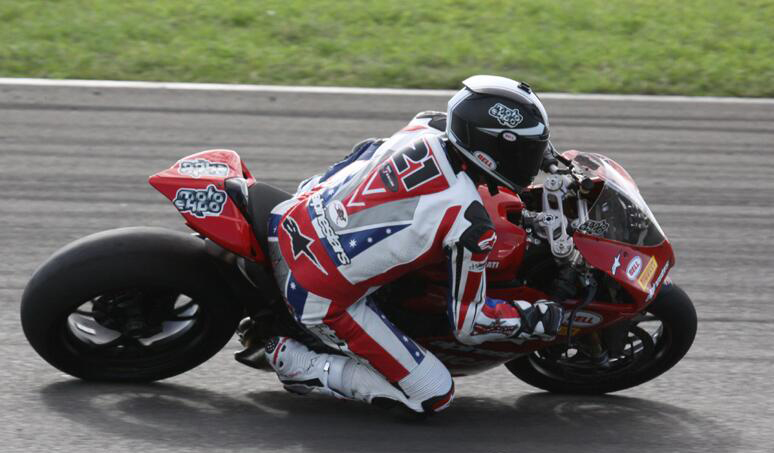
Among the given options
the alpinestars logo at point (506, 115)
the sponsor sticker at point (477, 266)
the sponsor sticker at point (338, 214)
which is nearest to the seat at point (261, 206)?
the sponsor sticker at point (338, 214)

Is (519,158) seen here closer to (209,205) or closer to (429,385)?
(429,385)

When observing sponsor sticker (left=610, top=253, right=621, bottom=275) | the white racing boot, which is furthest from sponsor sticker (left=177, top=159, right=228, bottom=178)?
sponsor sticker (left=610, top=253, right=621, bottom=275)

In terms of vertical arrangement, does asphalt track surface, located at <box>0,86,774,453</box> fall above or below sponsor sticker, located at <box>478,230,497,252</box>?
below

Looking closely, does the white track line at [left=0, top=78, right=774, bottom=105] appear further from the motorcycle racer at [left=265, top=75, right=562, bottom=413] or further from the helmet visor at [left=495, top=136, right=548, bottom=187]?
the helmet visor at [left=495, top=136, right=548, bottom=187]

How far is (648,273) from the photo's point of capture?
4.50 metres

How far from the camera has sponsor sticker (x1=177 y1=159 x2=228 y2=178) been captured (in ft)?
15.5

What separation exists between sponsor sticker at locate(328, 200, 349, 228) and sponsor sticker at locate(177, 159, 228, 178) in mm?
496

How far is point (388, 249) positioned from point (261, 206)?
63 centimetres

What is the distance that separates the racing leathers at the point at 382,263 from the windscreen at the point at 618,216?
0.39 m

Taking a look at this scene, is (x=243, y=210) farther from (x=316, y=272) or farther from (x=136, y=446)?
(x=136, y=446)

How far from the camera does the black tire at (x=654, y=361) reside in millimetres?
4793

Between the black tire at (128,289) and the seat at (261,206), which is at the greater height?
the seat at (261,206)

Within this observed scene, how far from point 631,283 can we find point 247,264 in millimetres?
1486

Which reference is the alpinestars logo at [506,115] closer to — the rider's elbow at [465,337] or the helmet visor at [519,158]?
the helmet visor at [519,158]
